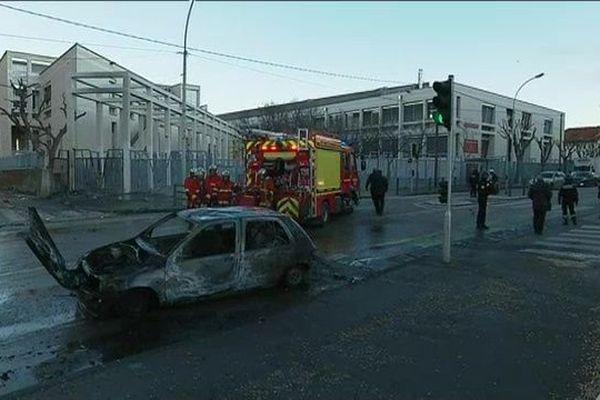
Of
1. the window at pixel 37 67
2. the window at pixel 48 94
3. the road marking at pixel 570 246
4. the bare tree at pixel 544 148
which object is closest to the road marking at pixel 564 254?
the road marking at pixel 570 246

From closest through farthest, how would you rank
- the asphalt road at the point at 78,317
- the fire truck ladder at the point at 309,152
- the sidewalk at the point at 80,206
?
the asphalt road at the point at 78,317 < the fire truck ladder at the point at 309,152 < the sidewalk at the point at 80,206

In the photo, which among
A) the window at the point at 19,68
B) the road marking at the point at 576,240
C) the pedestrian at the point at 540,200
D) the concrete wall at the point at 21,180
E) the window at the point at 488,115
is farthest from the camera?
the window at the point at 488,115

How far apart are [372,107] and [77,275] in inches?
2458

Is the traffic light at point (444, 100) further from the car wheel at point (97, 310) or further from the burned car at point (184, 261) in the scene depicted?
the car wheel at point (97, 310)

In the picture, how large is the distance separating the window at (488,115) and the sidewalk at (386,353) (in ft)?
187

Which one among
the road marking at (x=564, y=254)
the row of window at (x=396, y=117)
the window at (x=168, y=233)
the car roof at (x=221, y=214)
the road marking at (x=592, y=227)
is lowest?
the road marking at (x=564, y=254)

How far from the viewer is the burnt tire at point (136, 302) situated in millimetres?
6602

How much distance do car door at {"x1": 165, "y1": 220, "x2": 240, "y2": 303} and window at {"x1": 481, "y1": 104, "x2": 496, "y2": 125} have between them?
58634 millimetres

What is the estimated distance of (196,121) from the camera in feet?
142

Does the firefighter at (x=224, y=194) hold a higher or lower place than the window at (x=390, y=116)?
lower

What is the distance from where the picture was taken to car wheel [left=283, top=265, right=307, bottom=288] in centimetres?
835

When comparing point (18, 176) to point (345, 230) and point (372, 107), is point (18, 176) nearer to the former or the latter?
point (345, 230)

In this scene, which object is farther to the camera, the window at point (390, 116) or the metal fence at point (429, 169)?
the window at point (390, 116)

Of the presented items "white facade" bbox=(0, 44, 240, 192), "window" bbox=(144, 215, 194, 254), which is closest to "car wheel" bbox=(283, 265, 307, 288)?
"window" bbox=(144, 215, 194, 254)
